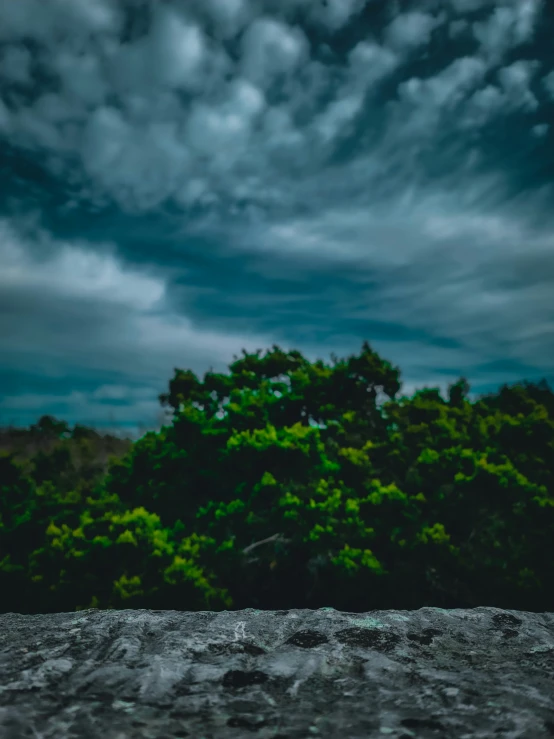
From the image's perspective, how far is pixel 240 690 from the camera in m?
1.60

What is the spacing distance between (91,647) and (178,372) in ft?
29.1

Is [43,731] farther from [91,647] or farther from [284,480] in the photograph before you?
[284,480]

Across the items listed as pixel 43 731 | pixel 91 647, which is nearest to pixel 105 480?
pixel 91 647

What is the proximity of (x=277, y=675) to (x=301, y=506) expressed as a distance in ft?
19.9

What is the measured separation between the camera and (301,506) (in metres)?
7.70

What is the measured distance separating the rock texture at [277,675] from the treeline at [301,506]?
426 cm

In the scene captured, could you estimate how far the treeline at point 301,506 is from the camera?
21.0ft

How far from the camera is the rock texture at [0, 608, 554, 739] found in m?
1.36

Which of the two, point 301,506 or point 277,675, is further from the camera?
point 301,506

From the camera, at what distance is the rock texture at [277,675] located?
1.36 m

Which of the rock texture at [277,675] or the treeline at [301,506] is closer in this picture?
the rock texture at [277,675]

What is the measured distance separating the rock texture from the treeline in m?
4.26

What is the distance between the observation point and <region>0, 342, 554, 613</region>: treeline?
639cm

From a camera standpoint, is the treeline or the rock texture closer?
the rock texture
